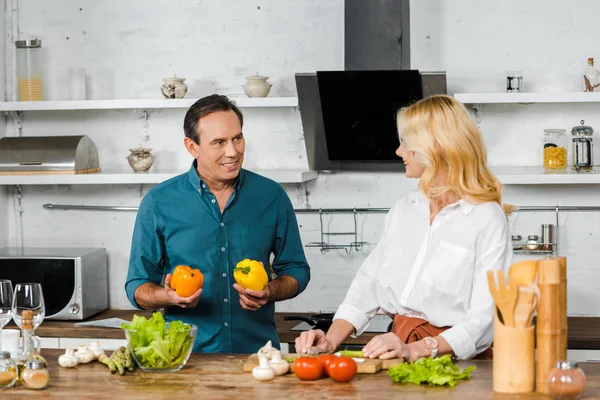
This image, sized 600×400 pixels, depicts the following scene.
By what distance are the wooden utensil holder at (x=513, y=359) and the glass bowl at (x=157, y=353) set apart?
833 millimetres

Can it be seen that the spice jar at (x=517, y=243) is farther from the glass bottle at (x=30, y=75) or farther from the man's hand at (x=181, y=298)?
the glass bottle at (x=30, y=75)

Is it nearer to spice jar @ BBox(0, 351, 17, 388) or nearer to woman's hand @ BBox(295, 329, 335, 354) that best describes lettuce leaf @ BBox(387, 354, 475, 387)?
woman's hand @ BBox(295, 329, 335, 354)

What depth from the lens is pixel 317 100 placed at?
442cm

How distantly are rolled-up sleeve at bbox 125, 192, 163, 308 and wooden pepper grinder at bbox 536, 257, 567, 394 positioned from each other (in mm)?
1433

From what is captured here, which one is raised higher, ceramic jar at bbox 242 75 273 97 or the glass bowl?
ceramic jar at bbox 242 75 273 97

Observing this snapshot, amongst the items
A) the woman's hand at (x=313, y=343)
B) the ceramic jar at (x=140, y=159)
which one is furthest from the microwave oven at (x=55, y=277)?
the woman's hand at (x=313, y=343)

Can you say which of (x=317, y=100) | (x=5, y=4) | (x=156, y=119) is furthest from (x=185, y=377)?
(x=5, y=4)

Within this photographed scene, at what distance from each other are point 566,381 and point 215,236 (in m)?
1.44

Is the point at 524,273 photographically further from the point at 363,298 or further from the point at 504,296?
the point at 363,298

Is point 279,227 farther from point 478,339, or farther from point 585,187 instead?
point 585,187

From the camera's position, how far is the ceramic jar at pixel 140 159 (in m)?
4.63

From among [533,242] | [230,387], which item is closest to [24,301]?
[230,387]

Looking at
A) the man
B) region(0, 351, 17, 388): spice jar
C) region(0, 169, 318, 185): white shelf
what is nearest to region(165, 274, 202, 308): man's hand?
the man

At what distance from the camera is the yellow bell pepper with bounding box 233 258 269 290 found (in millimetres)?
2857
